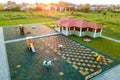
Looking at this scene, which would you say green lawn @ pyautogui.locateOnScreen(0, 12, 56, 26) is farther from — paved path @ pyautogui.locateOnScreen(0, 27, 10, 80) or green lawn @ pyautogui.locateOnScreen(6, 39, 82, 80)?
green lawn @ pyautogui.locateOnScreen(6, 39, 82, 80)

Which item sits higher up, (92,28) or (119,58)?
(92,28)

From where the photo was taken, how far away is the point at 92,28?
62.7ft

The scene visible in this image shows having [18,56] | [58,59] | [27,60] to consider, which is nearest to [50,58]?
[58,59]

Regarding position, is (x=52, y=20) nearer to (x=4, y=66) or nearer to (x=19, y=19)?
(x=19, y=19)

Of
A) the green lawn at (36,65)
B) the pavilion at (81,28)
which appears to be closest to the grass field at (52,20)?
the pavilion at (81,28)

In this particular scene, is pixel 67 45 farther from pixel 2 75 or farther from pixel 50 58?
pixel 2 75

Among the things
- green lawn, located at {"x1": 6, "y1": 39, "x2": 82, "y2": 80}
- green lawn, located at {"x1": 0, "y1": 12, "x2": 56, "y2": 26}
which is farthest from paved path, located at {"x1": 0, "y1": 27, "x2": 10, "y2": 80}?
green lawn, located at {"x1": 0, "y1": 12, "x2": 56, "y2": 26}

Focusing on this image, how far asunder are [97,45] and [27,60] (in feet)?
32.3

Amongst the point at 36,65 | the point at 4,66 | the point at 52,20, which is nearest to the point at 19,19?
the point at 52,20

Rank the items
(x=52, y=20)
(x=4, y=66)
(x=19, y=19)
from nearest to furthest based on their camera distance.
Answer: (x=4, y=66) → (x=52, y=20) → (x=19, y=19)

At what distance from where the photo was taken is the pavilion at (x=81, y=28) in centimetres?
1912

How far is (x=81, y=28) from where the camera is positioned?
19.2 meters

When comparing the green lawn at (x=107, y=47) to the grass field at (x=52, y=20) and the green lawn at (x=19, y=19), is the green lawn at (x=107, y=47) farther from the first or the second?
the green lawn at (x=19, y=19)

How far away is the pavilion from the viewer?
19125 mm
